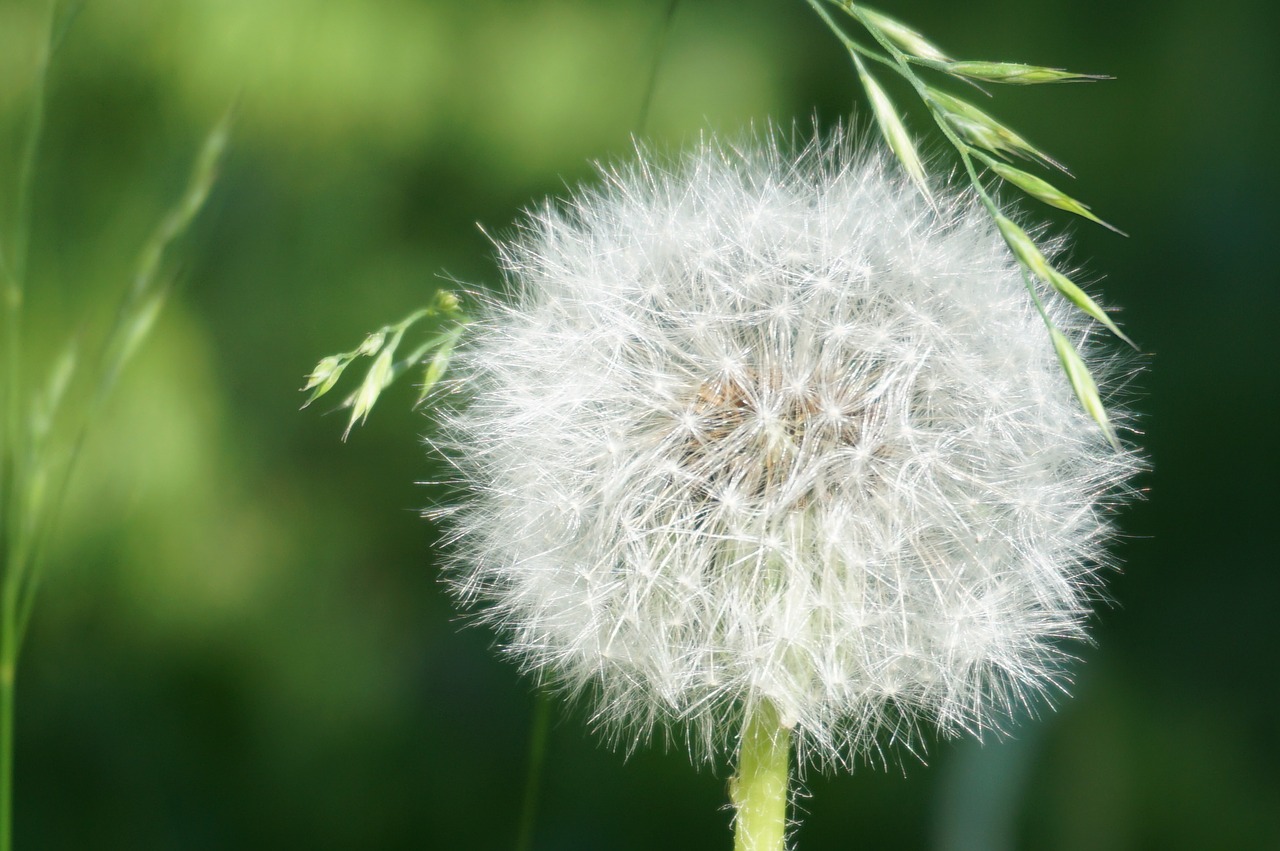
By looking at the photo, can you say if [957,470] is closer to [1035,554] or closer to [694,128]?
[1035,554]

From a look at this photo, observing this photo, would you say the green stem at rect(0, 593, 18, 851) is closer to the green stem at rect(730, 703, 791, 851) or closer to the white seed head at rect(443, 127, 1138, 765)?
the white seed head at rect(443, 127, 1138, 765)

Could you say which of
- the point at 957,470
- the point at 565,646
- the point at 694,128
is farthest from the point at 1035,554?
the point at 694,128

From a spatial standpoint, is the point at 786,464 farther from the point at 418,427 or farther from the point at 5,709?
the point at 418,427

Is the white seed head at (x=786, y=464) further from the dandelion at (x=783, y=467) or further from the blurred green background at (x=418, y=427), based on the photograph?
the blurred green background at (x=418, y=427)

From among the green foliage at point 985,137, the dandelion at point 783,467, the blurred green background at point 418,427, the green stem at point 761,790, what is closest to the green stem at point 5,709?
the dandelion at point 783,467

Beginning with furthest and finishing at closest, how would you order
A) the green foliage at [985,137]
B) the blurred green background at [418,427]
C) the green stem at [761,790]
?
the blurred green background at [418,427], the green stem at [761,790], the green foliage at [985,137]
